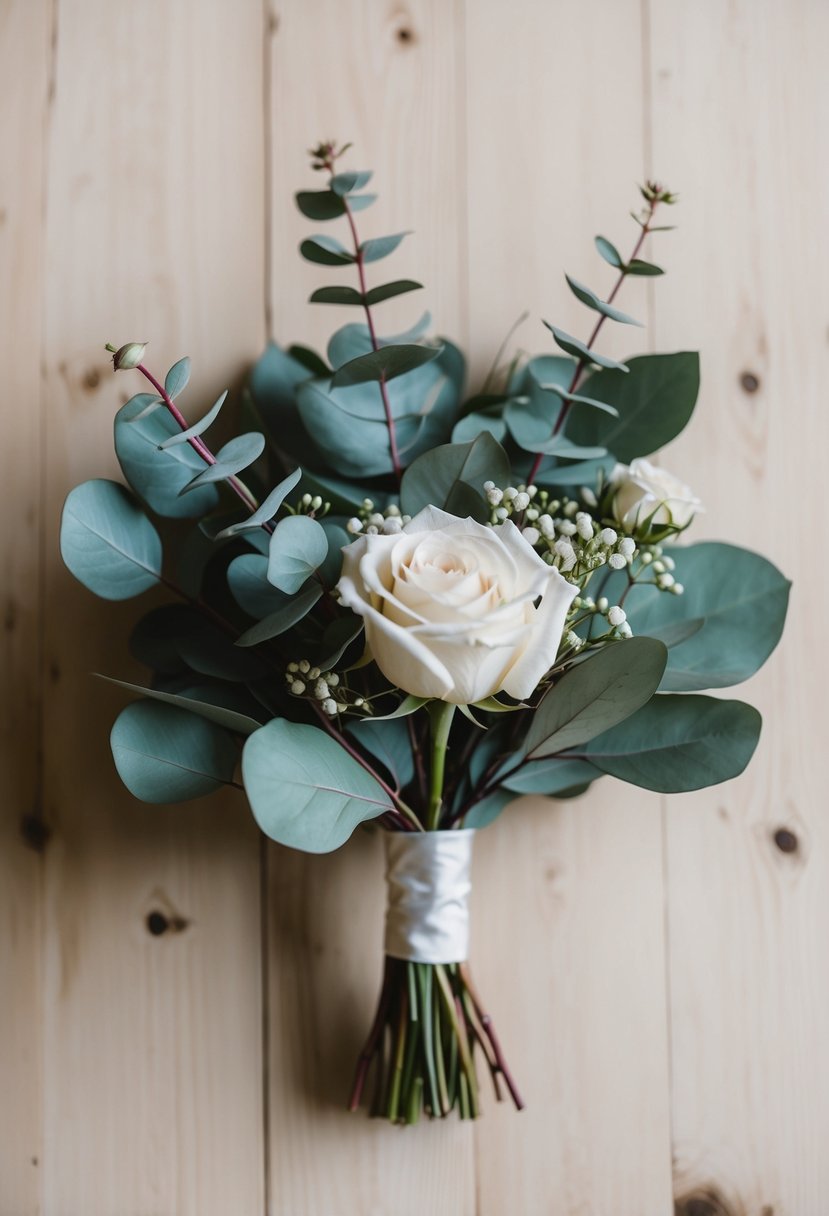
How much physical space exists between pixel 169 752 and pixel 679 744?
0.37 meters

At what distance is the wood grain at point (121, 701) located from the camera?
0.81 m

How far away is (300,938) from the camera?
2.71ft

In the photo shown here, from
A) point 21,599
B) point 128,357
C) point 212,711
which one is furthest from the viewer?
point 21,599

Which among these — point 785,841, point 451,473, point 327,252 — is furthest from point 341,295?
point 785,841

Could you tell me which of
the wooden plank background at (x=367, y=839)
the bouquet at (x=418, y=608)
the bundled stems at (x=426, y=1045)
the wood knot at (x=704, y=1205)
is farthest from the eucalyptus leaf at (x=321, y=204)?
the wood knot at (x=704, y=1205)

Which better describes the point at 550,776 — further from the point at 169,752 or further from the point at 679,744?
the point at 169,752

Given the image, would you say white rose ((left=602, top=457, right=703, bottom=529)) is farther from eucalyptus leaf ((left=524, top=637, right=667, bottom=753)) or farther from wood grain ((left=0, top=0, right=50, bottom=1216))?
wood grain ((left=0, top=0, right=50, bottom=1216))

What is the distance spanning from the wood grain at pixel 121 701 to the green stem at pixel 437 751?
0.19 meters

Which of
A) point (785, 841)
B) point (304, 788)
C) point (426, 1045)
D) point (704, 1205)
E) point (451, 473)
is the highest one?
point (451, 473)

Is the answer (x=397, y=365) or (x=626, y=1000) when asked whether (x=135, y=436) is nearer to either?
(x=397, y=365)

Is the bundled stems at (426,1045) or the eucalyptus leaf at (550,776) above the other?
the eucalyptus leaf at (550,776)

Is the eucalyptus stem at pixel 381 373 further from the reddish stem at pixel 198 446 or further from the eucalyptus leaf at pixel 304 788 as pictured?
the eucalyptus leaf at pixel 304 788

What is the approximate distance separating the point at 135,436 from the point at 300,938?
0.44 meters

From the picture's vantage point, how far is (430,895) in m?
0.74
